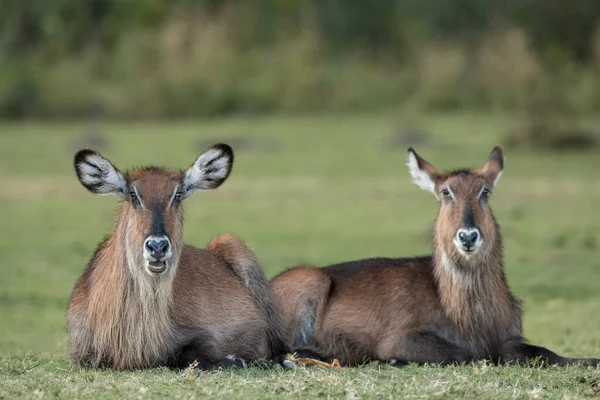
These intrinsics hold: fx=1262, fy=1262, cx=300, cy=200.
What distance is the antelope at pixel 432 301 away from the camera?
8258 mm

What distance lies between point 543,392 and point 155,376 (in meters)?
2.11

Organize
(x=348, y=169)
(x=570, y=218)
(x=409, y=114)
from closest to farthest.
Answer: (x=570, y=218) → (x=348, y=169) → (x=409, y=114)

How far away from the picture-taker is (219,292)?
798cm

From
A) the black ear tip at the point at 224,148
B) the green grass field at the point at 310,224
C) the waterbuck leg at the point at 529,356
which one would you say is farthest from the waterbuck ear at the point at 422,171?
the black ear tip at the point at 224,148

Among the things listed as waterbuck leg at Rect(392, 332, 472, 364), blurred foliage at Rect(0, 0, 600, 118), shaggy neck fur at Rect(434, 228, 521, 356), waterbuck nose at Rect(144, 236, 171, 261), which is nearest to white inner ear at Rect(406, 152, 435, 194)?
shaggy neck fur at Rect(434, 228, 521, 356)

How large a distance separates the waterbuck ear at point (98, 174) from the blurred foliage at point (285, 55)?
20.3m

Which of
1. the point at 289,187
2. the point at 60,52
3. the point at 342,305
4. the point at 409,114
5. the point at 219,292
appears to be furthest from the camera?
the point at 60,52

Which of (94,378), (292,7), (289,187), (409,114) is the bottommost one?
(94,378)

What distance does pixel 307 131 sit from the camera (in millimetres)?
26234

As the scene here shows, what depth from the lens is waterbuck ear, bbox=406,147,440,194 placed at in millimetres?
8773

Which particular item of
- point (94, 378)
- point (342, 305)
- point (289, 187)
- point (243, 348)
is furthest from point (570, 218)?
point (94, 378)

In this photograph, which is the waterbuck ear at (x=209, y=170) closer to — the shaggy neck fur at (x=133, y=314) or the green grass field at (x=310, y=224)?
the shaggy neck fur at (x=133, y=314)

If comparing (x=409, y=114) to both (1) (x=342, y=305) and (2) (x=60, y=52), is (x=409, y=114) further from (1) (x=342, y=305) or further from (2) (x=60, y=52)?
(1) (x=342, y=305)

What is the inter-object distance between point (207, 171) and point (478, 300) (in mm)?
2047
